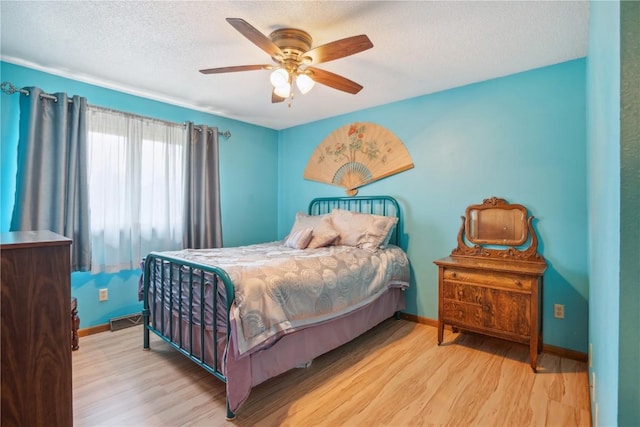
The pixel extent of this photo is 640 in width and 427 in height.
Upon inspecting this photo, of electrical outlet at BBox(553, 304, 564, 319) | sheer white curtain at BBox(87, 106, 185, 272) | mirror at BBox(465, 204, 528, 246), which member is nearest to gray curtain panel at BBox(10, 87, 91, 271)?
sheer white curtain at BBox(87, 106, 185, 272)

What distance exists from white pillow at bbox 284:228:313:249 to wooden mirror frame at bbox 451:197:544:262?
1.44 metres

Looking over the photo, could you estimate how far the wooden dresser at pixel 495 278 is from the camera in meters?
2.20

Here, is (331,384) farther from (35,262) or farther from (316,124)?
(316,124)

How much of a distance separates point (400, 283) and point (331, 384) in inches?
50.2

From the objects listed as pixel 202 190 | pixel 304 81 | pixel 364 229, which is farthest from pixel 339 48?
pixel 202 190

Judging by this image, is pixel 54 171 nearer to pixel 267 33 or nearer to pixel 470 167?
pixel 267 33

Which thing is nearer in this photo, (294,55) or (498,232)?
(294,55)

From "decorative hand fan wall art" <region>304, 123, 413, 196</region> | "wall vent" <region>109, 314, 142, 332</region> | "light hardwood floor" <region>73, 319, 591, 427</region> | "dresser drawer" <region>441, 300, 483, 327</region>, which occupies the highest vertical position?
"decorative hand fan wall art" <region>304, 123, 413, 196</region>

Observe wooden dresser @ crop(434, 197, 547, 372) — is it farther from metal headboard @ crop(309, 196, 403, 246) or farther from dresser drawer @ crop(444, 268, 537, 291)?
metal headboard @ crop(309, 196, 403, 246)

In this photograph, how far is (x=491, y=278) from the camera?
2336 mm

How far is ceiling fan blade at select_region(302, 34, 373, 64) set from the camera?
5.55 ft

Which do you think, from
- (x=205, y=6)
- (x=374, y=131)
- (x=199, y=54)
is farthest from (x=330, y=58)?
(x=374, y=131)

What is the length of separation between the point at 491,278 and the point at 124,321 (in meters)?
3.42

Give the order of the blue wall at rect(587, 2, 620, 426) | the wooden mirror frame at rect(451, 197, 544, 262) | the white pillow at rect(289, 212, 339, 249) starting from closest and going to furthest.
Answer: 1. the blue wall at rect(587, 2, 620, 426)
2. the wooden mirror frame at rect(451, 197, 544, 262)
3. the white pillow at rect(289, 212, 339, 249)
